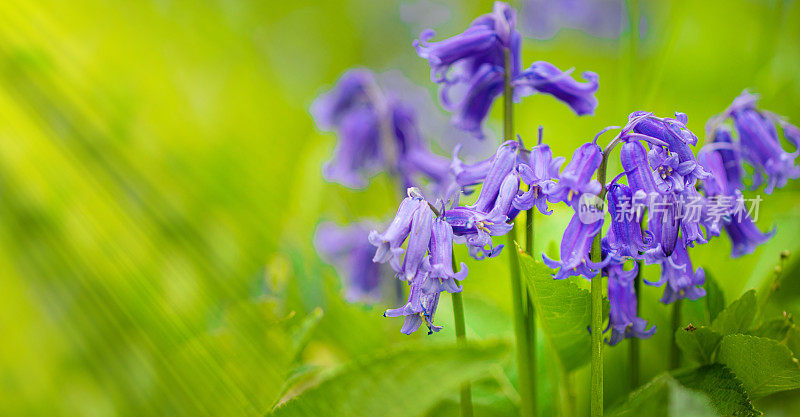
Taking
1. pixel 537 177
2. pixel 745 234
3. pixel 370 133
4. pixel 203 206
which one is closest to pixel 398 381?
pixel 537 177

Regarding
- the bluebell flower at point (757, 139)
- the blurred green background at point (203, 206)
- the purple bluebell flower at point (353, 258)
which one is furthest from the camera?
the purple bluebell flower at point (353, 258)

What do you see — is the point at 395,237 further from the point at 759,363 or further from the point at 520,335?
the point at 759,363

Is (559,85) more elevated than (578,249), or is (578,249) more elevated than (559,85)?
(559,85)

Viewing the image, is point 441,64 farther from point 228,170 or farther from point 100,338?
point 228,170

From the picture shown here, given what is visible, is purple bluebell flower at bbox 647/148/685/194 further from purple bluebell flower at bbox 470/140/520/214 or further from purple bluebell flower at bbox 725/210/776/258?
purple bluebell flower at bbox 725/210/776/258

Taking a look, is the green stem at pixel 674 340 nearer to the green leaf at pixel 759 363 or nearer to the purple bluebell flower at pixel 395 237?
the green leaf at pixel 759 363

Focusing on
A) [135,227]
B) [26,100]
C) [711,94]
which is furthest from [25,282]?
[711,94]

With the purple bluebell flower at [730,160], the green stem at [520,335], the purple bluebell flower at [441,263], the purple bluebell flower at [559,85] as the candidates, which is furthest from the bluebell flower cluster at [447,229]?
the purple bluebell flower at [730,160]
